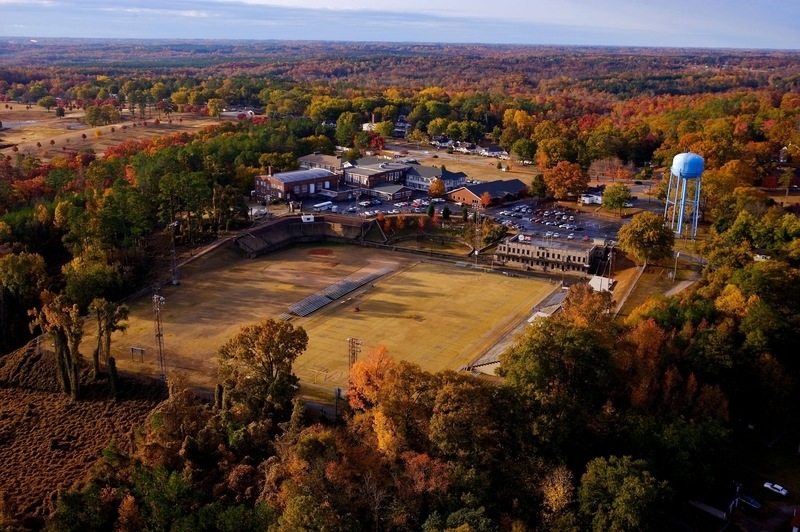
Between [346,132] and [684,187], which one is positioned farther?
[346,132]

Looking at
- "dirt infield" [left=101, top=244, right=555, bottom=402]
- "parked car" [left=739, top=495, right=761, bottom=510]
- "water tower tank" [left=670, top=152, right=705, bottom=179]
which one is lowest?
"parked car" [left=739, top=495, right=761, bottom=510]

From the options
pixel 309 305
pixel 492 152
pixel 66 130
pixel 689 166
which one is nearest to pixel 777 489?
pixel 309 305

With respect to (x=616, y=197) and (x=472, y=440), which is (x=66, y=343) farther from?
(x=616, y=197)

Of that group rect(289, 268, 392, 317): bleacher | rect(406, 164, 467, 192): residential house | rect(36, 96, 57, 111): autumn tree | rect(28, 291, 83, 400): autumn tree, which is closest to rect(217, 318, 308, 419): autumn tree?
rect(28, 291, 83, 400): autumn tree

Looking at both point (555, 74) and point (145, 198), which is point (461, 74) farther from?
point (145, 198)

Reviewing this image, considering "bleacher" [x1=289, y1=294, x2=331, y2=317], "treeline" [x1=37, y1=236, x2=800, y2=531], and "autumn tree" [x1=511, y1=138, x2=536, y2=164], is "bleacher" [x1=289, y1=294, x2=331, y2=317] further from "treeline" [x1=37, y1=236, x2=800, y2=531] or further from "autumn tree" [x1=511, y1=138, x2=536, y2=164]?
"autumn tree" [x1=511, y1=138, x2=536, y2=164]

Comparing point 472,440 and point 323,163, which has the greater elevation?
point 323,163
